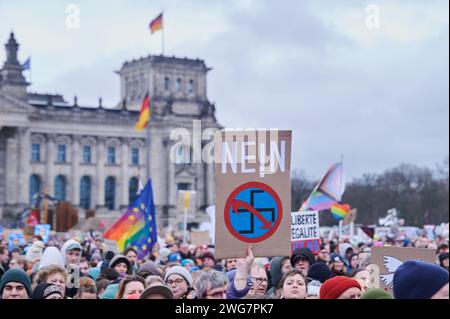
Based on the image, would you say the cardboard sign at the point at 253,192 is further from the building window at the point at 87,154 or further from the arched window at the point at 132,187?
the arched window at the point at 132,187

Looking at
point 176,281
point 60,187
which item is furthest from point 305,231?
point 60,187

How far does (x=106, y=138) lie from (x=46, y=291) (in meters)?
86.6

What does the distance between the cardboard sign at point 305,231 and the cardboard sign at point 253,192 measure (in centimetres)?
732

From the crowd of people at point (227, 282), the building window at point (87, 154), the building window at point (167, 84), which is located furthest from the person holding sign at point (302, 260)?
the building window at point (167, 84)

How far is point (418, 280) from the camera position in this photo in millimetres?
5184

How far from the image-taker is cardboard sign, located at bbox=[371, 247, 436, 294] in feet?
29.6

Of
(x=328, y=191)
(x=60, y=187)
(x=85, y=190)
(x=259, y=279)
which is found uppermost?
(x=60, y=187)

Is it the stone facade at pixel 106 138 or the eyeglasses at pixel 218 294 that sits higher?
the stone facade at pixel 106 138

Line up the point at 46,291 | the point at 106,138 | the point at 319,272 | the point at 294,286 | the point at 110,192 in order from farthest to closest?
the point at 110,192, the point at 106,138, the point at 319,272, the point at 46,291, the point at 294,286

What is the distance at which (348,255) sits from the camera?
17.4 metres

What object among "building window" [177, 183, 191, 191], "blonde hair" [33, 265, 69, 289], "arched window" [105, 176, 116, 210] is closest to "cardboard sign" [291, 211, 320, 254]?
"blonde hair" [33, 265, 69, 289]

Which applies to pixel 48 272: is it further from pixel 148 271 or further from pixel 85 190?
pixel 85 190

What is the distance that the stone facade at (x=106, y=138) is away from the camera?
89.8m
